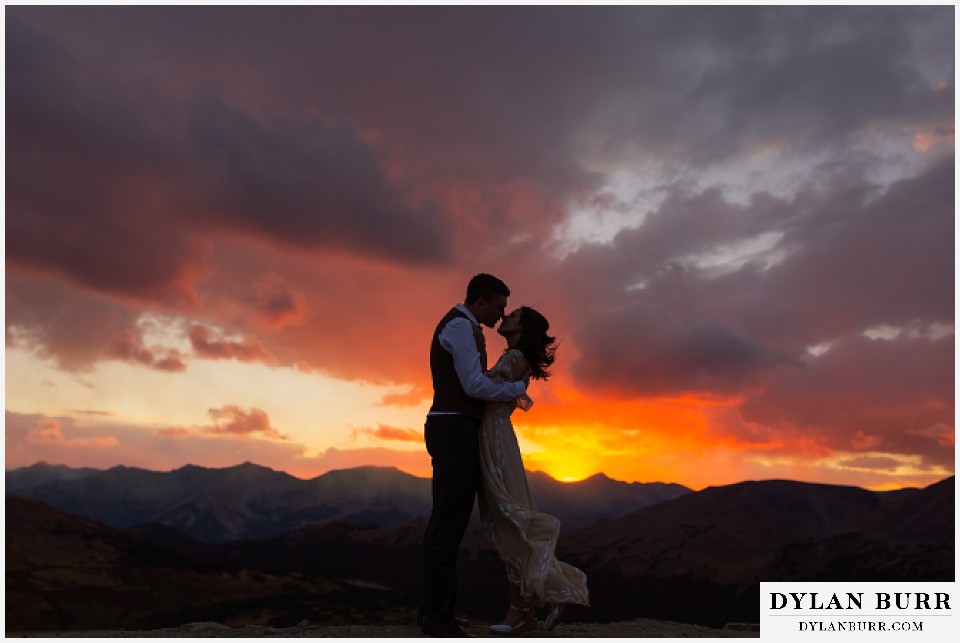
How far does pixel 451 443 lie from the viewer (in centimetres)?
666

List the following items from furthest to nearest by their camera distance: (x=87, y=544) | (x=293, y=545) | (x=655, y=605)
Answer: (x=293, y=545), (x=655, y=605), (x=87, y=544)

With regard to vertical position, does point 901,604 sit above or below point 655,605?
above

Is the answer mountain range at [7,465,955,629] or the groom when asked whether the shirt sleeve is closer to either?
the groom

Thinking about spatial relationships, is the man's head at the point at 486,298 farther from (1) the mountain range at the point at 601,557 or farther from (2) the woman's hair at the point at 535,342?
(1) the mountain range at the point at 601,557

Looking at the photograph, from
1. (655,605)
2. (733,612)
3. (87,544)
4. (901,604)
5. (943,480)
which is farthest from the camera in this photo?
(943,480)

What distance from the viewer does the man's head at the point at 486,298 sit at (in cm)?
694

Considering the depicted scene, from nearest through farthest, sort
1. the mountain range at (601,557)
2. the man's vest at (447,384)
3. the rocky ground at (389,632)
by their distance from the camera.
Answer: the man's vest at (447,384)
the rocky ground at (389,632)
the mountain range at (601,557)

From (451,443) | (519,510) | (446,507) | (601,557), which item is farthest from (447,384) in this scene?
(601,557)

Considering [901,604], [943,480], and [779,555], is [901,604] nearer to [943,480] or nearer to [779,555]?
[779,555]

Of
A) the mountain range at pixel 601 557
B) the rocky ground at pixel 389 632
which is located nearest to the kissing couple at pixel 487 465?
the rocky ground at pixel 389 632

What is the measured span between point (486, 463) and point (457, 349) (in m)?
1.11

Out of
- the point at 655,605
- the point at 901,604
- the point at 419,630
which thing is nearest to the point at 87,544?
the point at 655,605

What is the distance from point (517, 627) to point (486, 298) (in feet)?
9.38

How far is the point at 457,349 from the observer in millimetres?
6535
